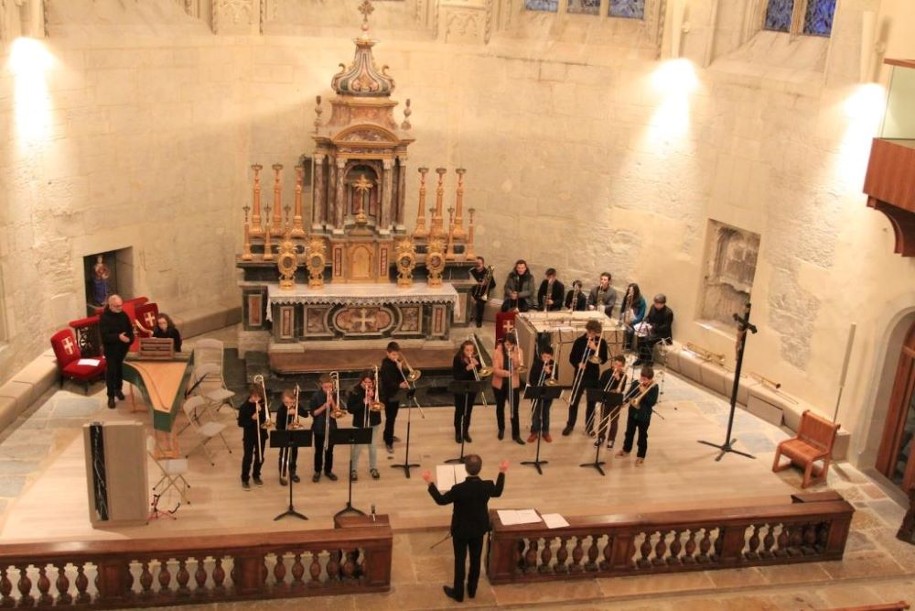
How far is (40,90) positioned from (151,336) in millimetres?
3506

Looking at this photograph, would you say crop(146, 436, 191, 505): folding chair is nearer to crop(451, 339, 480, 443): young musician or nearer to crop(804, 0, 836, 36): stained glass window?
crop(451, 339, 480, 443): young musician

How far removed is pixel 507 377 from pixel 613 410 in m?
1.37

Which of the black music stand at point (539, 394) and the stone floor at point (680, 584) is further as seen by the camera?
the black music stand at point (539, 394)

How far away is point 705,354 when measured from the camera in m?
15.5

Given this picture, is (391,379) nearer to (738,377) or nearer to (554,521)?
(554,521)

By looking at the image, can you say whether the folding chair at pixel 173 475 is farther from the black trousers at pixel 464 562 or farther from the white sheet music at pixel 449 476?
the black trousers at pixel 464 562

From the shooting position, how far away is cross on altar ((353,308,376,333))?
15.3 m

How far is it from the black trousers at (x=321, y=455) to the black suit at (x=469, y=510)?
292cm

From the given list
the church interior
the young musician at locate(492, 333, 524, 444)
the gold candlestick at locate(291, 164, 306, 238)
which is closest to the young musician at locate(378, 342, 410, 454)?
the church interior

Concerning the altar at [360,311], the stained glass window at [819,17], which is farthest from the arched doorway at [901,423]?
the altar at [360,311]

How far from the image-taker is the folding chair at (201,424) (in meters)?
12.1

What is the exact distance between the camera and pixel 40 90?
13.6m

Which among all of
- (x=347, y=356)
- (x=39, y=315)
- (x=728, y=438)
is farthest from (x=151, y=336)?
(x=728, y=438)

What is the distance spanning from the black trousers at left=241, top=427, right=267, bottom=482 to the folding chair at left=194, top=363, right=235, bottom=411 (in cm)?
128
